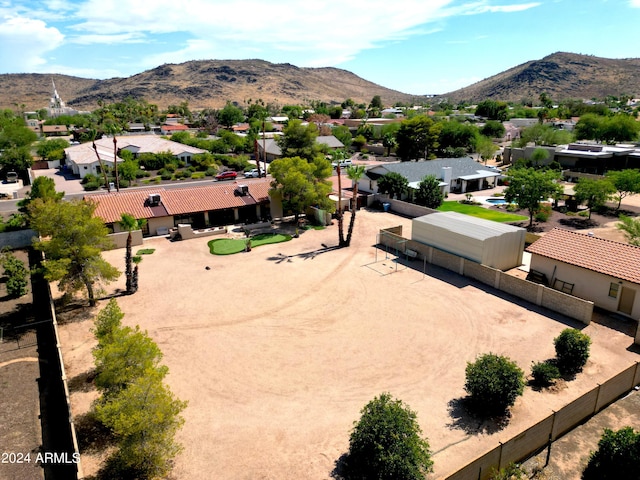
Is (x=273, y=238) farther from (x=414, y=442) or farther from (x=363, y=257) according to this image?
(x=414, y=442)

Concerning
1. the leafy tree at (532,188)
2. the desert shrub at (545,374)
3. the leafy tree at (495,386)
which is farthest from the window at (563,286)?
the leafy tree at (532,188)

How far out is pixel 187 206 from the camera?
46.5 metres

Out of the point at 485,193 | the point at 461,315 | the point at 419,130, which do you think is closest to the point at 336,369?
the point at 461,315

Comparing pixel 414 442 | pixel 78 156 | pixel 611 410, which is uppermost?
pixel 78 156

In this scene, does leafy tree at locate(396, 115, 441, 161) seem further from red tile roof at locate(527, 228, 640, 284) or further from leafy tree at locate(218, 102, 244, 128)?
leafy tree at locate(218, 102, 244, 128)

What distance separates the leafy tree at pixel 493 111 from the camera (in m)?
148

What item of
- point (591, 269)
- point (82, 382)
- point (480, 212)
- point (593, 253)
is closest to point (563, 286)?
point (591, 269)

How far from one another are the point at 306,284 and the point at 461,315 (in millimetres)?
11595

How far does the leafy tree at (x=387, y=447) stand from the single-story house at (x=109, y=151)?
7064 cm

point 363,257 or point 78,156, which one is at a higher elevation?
point 78,156

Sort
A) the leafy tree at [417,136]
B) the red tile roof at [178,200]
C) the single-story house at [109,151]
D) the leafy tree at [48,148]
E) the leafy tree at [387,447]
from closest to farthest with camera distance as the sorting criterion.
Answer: the leafy tree at [387,447] → the red tile roof at [178,200] → the single-story house at [109,151] → the leafy tree at [417,136] → the leafy tree at [48,148]

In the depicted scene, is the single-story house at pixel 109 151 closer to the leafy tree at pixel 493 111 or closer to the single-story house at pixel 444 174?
the single-story house at pixel 444 174

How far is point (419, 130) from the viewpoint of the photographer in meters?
80.1

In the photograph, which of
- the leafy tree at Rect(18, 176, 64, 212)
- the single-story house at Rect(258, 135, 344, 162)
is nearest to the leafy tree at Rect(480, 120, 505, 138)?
the single-story house at Rect(258, 135, 344, 162)
